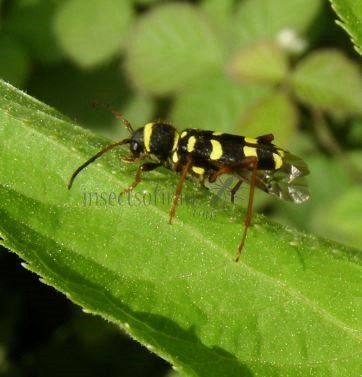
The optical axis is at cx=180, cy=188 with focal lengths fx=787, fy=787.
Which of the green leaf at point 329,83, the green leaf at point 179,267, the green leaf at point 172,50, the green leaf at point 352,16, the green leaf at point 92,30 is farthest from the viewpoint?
the green leaf at point 92,30

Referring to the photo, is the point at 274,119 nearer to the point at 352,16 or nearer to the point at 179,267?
the point at 352,16

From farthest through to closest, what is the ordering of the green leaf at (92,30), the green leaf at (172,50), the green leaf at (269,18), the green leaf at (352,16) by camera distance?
the green leaf at (92,30)
the green leaf at (269,18)
the green leaf at (172,50)
the green leaf at (352,16)

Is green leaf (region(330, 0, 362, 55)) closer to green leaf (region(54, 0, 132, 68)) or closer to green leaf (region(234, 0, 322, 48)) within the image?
green leaf (region(234, 0, 322, 48))

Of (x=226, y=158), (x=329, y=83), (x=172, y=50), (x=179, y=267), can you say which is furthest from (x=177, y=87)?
(x=179, y=267)

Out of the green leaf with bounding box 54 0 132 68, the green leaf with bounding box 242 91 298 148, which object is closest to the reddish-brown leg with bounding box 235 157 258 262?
the green leaf with bounding box 242 91 298 148

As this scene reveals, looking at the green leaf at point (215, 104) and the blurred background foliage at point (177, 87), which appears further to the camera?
the green leaf at point (215, 104)

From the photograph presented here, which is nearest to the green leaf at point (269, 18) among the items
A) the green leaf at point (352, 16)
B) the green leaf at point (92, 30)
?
the green leaf at point (92, 30)

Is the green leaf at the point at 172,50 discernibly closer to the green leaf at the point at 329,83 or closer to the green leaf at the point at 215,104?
the green leaf at the point at 215,104

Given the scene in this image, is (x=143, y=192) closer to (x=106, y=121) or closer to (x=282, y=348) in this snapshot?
(x=282, y=348)
